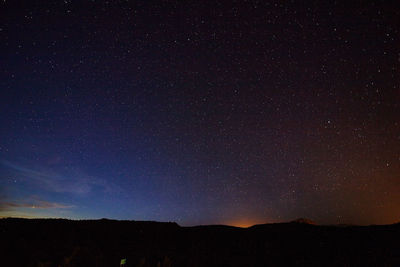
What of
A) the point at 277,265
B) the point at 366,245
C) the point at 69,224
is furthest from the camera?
the point at 69,224

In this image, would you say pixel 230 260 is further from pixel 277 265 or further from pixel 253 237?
pixel 253 237

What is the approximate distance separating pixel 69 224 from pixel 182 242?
9913 mm

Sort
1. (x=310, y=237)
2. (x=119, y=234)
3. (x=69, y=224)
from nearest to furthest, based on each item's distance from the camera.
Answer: (x=310, y=237) < (x=119, y=234) < (x=69, y=224)

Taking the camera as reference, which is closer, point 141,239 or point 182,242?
point 182,242

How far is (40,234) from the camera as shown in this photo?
695 inches

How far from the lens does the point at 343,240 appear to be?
53.2ft

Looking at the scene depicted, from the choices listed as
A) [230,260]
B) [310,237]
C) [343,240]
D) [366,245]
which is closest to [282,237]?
[310,237]

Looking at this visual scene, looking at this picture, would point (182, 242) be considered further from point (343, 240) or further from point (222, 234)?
point (343, 240)

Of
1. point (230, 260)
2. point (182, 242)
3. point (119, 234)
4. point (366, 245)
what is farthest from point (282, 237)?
point (119, 234)

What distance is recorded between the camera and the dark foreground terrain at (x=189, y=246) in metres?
10.1

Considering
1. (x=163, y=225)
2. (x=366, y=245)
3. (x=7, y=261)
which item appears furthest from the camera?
(x=163, y=225)

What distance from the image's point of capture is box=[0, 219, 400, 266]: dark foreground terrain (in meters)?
10.1

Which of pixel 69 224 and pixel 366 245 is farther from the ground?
pixel 69 224

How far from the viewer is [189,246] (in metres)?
15.5
